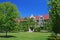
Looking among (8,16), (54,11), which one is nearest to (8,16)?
(8,16)

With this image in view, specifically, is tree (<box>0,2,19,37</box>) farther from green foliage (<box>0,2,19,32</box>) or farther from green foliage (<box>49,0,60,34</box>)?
green foliage (<box>49,0,60,34</box>)

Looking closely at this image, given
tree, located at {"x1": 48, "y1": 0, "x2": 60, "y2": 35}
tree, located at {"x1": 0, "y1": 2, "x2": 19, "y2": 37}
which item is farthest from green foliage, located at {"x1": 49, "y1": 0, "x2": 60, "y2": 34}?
tree, located at {"x1": 0, "y1": 2, "x2": 19, "y2": 37}

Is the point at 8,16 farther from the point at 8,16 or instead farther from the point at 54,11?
the point at 54,11

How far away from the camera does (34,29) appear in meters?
84.2

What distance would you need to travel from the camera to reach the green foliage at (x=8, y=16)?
42938mm

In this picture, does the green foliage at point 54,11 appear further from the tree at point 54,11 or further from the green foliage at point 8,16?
the green foliage at point 8,16

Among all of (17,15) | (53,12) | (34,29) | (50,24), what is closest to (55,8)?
(53,12)

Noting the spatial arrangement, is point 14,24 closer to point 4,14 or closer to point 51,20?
point 4,14

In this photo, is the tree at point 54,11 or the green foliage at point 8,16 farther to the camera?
the green foliage at point 8,16

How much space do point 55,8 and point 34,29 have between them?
5610cm

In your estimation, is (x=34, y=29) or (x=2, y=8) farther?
(x=34, y=29)

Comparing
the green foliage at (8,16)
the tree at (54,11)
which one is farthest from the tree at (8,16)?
the tree at (54,11)

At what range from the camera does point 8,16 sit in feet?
144

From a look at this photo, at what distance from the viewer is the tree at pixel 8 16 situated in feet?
141
